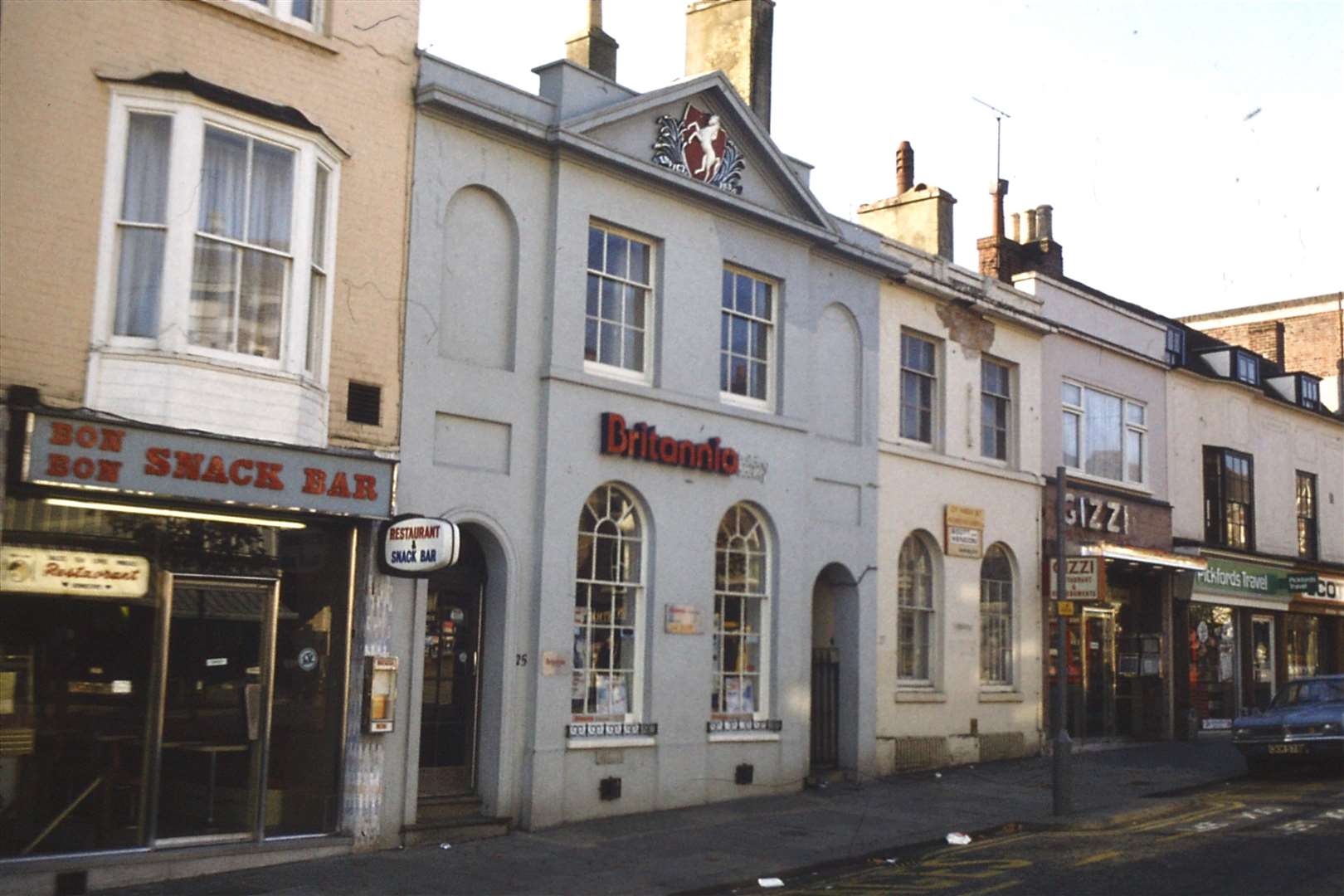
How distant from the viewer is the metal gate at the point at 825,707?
775 inches

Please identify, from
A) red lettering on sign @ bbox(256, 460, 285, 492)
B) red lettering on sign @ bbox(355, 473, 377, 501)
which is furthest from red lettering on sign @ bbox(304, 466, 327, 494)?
red lettering on sign @ bbox(355, 473, 377, 501)

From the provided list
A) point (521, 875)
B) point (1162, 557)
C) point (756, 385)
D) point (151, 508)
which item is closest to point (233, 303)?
point (151, 508)

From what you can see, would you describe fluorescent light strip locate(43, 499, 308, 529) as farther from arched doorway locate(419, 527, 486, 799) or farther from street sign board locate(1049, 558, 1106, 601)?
street sign board locate(1049, 558, 1106, 601)

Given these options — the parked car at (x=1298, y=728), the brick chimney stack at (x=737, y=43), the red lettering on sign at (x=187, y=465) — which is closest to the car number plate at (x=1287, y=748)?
the parked car at (x=1298, y=728)

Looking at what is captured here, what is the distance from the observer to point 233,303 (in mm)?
12766

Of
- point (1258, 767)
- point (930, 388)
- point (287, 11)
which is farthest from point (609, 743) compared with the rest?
point (1258, 767)

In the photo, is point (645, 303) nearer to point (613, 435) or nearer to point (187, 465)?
point (613, 435)

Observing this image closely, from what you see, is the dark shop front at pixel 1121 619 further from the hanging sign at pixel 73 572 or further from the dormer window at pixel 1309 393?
the hanging sign at pixel 73 572

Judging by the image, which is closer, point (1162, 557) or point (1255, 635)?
point (1162, 557)

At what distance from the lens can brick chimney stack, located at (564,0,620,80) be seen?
17953 millimetres

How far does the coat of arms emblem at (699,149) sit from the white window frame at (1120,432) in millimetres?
9287

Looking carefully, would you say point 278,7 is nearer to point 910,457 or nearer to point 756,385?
point 756,385

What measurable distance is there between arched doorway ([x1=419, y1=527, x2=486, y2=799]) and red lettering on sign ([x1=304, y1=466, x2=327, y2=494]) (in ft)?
6.94

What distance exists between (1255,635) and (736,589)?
16.7 metres
